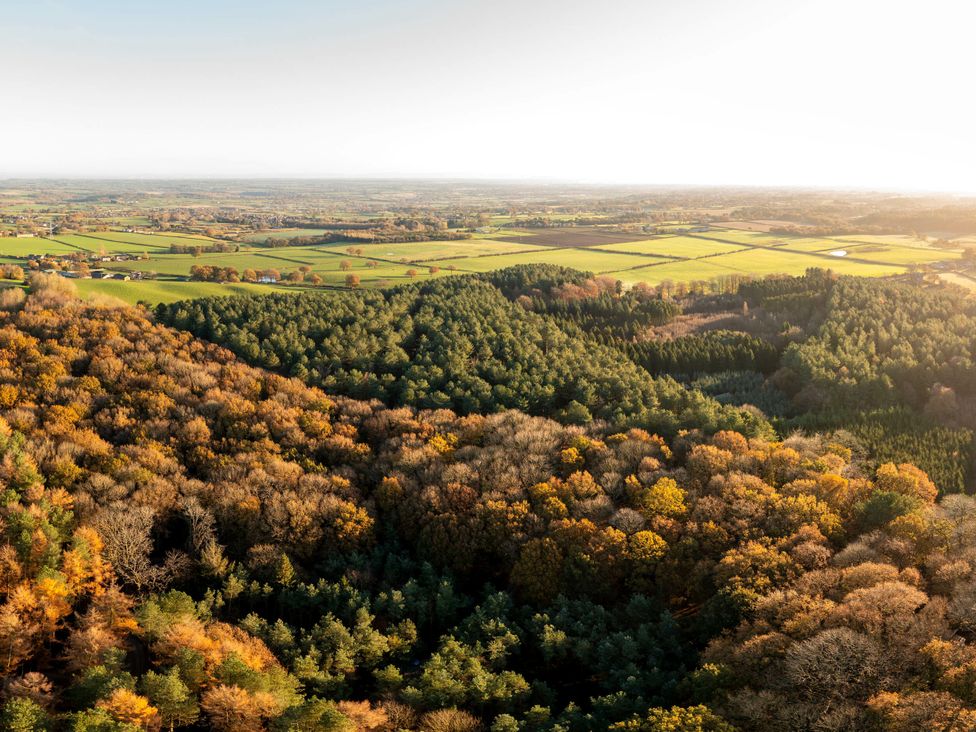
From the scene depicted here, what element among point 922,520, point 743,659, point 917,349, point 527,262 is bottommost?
point 743,659

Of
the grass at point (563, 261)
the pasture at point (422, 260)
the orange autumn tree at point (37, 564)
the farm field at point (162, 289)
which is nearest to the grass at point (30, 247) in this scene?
the pasture at point (422, 260)

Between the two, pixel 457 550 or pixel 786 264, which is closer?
pixel 457 550

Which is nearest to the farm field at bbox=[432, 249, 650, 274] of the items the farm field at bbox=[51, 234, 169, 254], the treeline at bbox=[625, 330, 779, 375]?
the treeline at bbox=[625, 330, 779, 375]

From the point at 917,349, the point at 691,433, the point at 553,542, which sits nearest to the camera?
the point at 553,542

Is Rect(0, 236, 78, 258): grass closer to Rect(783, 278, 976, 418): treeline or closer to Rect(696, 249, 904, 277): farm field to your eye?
Rect(783, 278, 976, 418): treeline

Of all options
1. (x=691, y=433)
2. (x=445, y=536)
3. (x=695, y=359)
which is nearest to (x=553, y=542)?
(x=445, y=536)

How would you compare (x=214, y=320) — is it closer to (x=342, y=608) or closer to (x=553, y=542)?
(x=342, y=608)

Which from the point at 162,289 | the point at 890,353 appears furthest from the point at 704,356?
the point at 162,289

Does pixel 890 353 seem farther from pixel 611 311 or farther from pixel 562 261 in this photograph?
pixel 562 261
